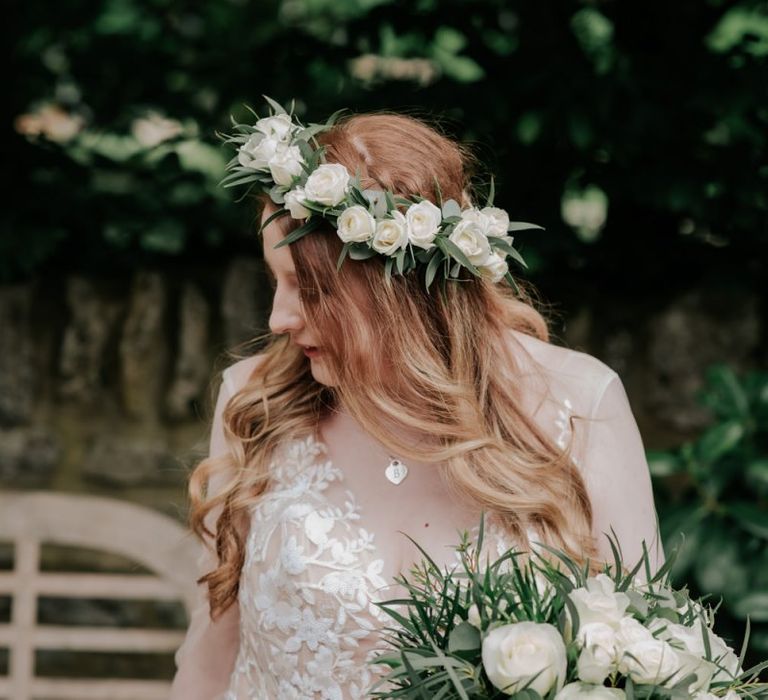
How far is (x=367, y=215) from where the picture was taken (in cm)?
143

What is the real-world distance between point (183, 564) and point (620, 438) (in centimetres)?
88

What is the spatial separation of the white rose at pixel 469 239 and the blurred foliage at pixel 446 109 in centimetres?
88

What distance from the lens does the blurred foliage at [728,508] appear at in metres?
2.11

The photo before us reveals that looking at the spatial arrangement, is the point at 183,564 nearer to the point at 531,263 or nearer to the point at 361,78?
the point at 531,263

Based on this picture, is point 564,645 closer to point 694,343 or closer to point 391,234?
point 391,234

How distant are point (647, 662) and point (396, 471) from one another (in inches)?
27.7

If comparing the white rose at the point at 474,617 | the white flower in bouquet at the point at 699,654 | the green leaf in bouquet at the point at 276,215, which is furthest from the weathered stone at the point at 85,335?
the white flower in bouquet at the point at 699,654

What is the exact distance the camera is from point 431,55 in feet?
8.38

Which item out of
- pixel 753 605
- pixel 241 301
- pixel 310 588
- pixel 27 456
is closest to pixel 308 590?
pixel 310 588

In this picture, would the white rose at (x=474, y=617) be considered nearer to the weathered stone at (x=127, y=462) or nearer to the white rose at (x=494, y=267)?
the white rose at (x=494, y=267)

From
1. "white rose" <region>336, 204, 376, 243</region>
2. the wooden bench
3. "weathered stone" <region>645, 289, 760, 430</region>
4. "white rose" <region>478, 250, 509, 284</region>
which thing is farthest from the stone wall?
"white rose" <region>336, 204, 376, 243</region>

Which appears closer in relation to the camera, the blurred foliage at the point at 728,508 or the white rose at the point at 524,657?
the white rose at the point at 524,657

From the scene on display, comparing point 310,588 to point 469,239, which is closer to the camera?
point 469,239

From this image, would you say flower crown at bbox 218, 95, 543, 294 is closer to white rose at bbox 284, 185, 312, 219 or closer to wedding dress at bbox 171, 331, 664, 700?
white rose at bbox 284, 185, 312, 219
